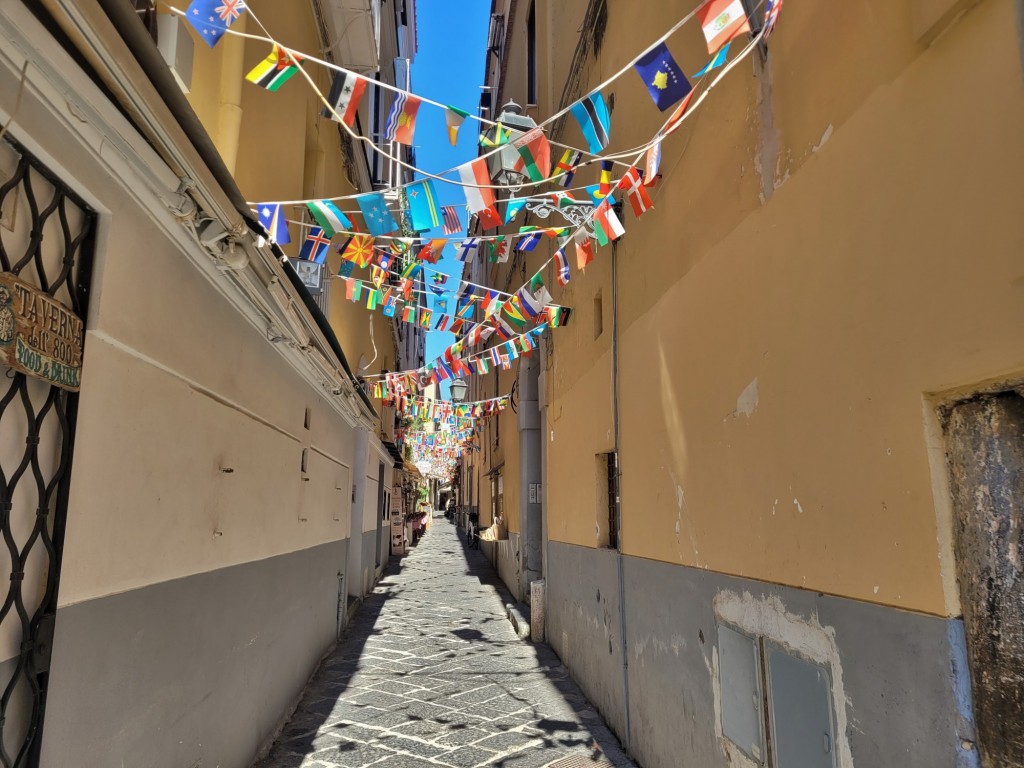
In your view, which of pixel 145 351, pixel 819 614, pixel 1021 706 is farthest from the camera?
pixel 145 351

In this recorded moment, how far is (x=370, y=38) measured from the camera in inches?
338

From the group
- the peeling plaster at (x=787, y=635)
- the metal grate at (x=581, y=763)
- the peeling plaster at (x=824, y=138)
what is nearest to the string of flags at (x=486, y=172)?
the peeling plaster at (x=824, y=138)

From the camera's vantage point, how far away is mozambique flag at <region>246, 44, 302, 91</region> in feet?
10.6

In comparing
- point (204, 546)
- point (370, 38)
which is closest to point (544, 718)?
point (204, 546)

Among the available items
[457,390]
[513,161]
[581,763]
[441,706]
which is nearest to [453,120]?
[513,161]

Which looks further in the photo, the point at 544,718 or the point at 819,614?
the point at 544,718

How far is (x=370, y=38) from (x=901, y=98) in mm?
8040

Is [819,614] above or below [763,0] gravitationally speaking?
below

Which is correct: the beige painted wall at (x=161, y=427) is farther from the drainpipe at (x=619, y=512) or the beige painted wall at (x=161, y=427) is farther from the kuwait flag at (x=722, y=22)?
the drainpipe at (x=619, y=512)

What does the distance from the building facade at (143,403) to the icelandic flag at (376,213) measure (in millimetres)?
624

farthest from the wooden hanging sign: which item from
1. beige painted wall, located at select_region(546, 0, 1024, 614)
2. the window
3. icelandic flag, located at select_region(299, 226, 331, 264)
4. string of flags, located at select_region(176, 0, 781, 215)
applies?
the window

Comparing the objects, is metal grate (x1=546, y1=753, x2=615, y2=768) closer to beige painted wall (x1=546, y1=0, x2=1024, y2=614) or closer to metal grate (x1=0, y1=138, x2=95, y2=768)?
beige painted wall (x1=546, y1=0, x2=1024, y2=614)

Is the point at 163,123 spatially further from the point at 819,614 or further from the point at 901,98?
the point at 819,614

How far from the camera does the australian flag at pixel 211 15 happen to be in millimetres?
3012
